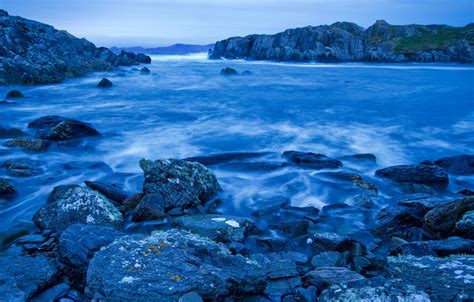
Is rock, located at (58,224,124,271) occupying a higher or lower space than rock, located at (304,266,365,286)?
higher

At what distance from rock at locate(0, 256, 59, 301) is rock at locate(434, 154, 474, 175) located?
824cm

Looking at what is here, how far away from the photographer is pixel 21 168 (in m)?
7.43

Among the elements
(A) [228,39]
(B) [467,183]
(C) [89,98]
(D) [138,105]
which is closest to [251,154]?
(B) [467,183]

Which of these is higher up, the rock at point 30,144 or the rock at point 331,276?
the rock at point 30,144

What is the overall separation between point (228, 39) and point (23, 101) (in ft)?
248

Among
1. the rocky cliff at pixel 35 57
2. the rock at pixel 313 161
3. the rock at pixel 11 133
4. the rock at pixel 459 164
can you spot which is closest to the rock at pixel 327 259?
the rock at pixel 313 161

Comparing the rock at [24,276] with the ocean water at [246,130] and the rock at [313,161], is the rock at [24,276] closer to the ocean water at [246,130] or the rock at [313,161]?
the ocean water at [246,130]

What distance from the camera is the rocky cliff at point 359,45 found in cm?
6050

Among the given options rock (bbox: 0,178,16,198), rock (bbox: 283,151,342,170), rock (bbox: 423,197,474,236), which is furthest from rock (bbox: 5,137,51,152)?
rock (bbox: 423,197,474,236)

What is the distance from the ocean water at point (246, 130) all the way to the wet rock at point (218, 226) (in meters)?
1.13

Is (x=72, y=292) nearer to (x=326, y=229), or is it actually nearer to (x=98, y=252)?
(x=98, y=252)

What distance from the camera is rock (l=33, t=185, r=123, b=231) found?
15.9ft

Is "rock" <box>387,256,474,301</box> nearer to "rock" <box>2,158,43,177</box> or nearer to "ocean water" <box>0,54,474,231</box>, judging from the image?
"ocean water" <box>0,54,474,231</box>

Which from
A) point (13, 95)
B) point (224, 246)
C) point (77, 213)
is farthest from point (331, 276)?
point (13, 95)
